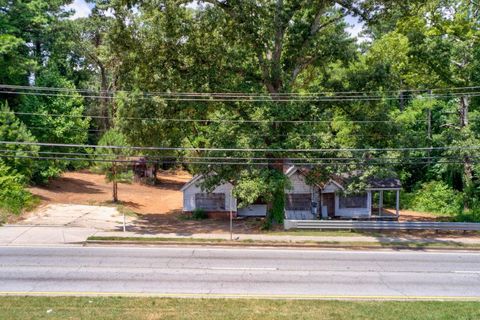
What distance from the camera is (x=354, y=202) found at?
110 feet

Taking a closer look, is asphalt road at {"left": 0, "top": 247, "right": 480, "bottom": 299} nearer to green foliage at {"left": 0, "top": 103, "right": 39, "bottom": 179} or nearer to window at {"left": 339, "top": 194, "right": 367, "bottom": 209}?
window at {"left": 339, "top": 194, "right": 367, "bottom": 209}

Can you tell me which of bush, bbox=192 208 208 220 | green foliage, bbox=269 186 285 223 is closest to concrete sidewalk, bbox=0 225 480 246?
green foliage, bbox=269 186 285 223

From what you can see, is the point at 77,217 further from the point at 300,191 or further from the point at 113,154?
the point at 300,191

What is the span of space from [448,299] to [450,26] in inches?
907

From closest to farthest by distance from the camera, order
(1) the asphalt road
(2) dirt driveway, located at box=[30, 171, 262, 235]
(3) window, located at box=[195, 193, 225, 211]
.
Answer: (1) the asphalt road, (2) dirt driveway, located at box=[30, 171, 262, 235], (3) window, located at box=[195, 193, 225, 211]

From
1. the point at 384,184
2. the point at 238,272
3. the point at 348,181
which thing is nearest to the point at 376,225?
the point at 348,181

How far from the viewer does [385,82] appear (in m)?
27.0

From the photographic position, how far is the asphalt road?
15180 mm

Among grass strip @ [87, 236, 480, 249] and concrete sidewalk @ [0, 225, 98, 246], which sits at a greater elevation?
concrete sidewalk @ [0, 225, 98, 246]

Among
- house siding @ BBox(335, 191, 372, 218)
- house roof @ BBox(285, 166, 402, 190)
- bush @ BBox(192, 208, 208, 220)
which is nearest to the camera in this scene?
house roof @ BBox(285, 166, 402, 190)

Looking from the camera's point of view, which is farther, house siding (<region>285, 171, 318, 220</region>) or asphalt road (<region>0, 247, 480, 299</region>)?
house siding (<region>285, 171, 318, 220</region>)

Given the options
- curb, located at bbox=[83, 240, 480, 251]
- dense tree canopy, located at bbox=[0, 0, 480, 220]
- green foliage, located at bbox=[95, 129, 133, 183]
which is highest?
dense tree canopy, located at bbox=[0, 0, 480, 220]

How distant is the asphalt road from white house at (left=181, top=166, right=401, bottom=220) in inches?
415

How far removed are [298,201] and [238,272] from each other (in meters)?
16.3
